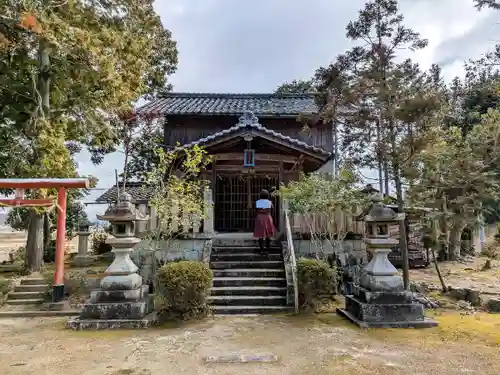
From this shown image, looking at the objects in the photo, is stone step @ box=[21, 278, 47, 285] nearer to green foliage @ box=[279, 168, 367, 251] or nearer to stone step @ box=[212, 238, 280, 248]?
stone step @ box=[212, 238, 280, 248]

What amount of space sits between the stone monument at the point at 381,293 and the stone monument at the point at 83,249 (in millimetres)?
10301

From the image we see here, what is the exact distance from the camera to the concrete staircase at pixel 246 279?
827 centimetres

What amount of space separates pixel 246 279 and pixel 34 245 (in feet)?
23.2

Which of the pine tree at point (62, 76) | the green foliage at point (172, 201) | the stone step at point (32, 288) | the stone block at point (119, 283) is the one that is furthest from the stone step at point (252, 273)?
the pine tree at point (62, 76)

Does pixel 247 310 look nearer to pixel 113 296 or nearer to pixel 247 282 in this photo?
pixel 247 282

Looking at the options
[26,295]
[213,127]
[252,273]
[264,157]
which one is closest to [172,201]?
[252,273]

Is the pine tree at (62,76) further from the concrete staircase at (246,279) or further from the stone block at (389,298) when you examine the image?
the stone block at (389,298)

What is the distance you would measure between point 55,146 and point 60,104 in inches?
98.7

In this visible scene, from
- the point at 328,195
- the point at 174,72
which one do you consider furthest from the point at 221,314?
the point at 174,72

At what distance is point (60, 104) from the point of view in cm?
1183

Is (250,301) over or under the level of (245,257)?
under

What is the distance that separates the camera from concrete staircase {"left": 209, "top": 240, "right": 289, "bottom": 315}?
827 centimetres

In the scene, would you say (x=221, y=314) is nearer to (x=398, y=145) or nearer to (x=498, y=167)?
(x=398, y=145)

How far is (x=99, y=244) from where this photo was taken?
17391 millimetres
